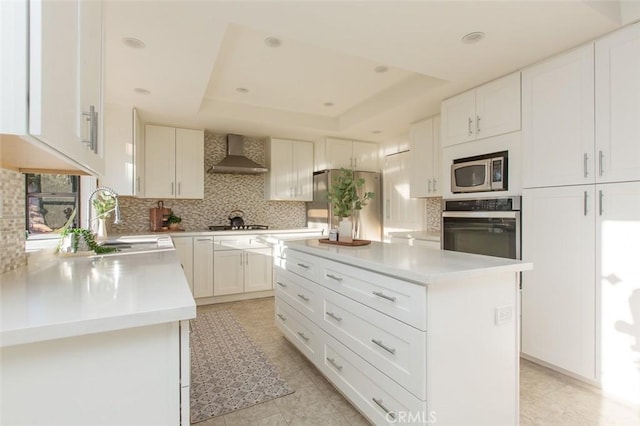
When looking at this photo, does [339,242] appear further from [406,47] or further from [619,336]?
[619,336]

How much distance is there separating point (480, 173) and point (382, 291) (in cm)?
181

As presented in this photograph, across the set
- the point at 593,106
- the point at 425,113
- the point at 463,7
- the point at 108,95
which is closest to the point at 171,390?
the point at 463,7

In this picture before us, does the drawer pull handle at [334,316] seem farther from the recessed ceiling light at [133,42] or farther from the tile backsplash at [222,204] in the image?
the tile backsplash at [222,204]

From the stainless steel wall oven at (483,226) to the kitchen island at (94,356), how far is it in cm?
255

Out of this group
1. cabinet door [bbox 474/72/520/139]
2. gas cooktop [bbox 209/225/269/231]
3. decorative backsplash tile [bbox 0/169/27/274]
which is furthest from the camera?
gas cooktop [bbox 209/225/269/231]

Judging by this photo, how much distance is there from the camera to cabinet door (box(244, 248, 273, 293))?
4.20m

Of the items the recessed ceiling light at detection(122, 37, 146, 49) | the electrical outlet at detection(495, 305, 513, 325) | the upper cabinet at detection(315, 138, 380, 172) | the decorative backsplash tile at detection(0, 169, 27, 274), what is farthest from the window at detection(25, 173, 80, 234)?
the electrical outlet at detection(495, 305, 513, 325)

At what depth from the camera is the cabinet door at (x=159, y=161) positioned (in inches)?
154

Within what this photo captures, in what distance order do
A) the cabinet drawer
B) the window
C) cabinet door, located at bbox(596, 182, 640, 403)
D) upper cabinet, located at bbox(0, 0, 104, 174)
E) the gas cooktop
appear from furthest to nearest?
the gas cooktop
the window
cabinet door, located at bbox(596, 182, 640, 403)
the cabinet drawer
upper cabinet, located at bbox(0, 0, 104, 174)

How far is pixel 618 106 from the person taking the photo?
196cm

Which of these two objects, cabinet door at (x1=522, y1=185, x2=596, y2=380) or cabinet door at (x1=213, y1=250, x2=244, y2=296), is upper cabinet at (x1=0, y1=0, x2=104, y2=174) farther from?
cabinet door at (x1=213, y1=250, x2=244, y2=296)

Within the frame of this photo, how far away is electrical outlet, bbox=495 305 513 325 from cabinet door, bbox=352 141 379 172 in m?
3.58

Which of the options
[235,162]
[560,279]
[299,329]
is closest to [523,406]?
[560,279]
